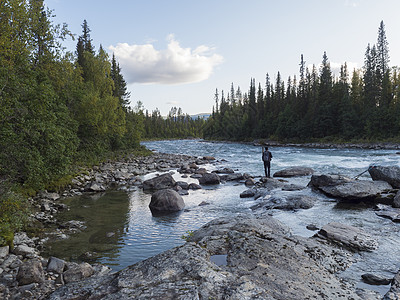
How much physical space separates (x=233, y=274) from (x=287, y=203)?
8749 mm

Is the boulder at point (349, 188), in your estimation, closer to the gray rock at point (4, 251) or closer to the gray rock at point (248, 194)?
the gray rock at point (248, 194)

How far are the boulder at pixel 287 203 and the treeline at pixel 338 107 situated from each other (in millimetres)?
51633

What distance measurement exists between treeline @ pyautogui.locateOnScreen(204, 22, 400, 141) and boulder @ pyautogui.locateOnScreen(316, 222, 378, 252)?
55.4m

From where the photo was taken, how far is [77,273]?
20.9 ft

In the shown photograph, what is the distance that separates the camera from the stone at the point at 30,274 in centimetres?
586

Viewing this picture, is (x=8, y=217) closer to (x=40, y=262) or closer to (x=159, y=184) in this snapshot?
(x=40, y=262)

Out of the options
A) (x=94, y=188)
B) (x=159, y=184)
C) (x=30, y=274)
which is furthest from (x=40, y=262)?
(x=159, y=184)

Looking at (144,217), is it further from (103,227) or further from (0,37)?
(0,37)

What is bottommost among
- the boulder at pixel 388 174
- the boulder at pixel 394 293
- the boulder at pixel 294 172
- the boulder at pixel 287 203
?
the boulder at pixel 287 203

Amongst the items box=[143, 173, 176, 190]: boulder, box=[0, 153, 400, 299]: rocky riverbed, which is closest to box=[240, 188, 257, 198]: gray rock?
box=[143, 173, 176, 190]: boulder

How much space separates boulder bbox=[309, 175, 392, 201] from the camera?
41.4ft

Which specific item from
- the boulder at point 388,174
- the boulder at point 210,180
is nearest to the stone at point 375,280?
the boulder at point 388,174

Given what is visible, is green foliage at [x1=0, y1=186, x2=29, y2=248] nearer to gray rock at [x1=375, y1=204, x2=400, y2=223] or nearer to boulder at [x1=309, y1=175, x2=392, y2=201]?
gray rock at [x1=375, y1=204, x2=400, y2=223]

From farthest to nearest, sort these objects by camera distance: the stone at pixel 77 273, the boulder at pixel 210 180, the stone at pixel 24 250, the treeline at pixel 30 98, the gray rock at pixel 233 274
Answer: the boulder at pixel 210 180 < the treeline at pixel 30 98 < the stone at pixel 24 250 < the stone at pixel 77 273 < the gray rock at pixel 233 274
